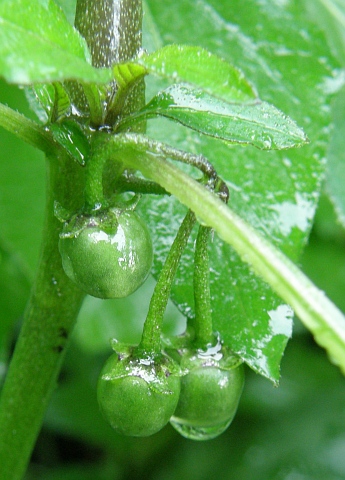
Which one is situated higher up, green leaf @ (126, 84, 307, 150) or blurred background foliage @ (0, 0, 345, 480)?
green leaf @ (126, 84, 307, 150)

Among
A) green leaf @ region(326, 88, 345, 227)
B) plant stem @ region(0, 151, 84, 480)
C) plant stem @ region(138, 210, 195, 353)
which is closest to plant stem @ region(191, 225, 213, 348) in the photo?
plant stem @ region(138, 210, 195, 353)

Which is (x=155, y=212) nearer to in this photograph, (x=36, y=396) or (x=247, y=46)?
(x=36, y=396)

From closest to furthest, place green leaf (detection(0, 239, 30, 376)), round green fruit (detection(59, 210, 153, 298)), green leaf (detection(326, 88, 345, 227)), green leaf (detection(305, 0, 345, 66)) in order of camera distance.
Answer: round green fruit (detection(59, 210, 153, 298))
green leaf (detection(326, 88, 345, 227))
green leaf (detection(305, 0, 345, 66))
green leaf (detection(0, 239, 30, 376))

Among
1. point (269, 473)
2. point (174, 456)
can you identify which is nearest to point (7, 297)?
point (174, 456)

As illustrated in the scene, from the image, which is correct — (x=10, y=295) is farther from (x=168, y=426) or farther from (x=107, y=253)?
(x=107, y=253)

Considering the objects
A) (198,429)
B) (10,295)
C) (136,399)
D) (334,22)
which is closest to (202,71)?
(136,399)

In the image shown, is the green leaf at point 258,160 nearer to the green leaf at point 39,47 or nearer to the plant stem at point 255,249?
the plant stem at point 255,249

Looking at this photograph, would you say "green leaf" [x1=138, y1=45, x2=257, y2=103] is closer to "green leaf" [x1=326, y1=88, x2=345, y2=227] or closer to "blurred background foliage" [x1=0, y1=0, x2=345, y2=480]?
"green leaf" [x1=326, y1=88, x2=345, y2=227]
